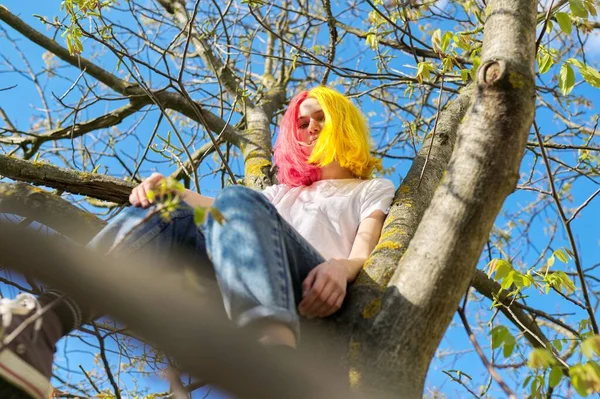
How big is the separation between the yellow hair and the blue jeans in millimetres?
Answer: 814

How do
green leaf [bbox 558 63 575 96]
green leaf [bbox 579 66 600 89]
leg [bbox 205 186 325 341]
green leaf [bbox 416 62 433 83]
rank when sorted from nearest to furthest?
leg [bbox 205 186 325 341] < green leaf [bbox 558 63 575 96] < green leaf [bbox 579 66 600 89] < green leaf [bbox 416 62 433 83]

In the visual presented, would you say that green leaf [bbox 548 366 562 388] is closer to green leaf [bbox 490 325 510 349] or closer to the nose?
green leaf [bbox 490 325 510 349]

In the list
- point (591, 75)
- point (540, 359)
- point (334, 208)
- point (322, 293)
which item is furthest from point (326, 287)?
point (591, 75)

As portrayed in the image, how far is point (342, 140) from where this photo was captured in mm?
2646

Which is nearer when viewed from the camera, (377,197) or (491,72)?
(491,72)

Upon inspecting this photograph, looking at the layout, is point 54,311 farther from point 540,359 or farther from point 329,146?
point 329,146

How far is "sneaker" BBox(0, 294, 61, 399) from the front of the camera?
4.35ft

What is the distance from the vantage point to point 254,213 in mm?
1625

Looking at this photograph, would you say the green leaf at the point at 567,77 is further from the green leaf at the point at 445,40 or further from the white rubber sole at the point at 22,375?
the white rubber sole at the point at 22,375

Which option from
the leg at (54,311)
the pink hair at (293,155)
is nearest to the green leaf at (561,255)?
the pink hair at (293,155)

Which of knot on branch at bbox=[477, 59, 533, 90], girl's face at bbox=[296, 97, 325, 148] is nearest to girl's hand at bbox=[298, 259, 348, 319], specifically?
knot on branch at bbox=[477, 59, 533, 90]

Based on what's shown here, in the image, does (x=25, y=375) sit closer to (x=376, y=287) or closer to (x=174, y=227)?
(x=174, y=227)

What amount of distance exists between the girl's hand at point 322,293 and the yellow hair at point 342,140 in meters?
0.95

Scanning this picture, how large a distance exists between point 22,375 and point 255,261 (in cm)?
54
